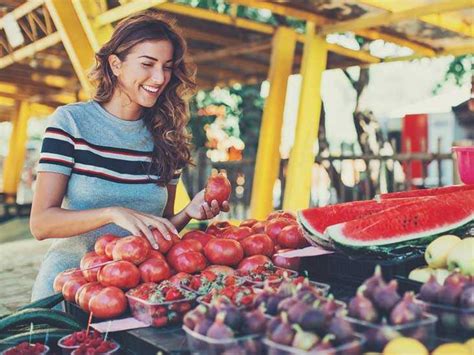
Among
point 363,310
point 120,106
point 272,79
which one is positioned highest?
point 272,79

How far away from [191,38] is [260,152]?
1.89 m

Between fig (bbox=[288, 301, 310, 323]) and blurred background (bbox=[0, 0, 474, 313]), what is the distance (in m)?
1.64

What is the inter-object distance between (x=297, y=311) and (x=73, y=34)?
5.29 metres

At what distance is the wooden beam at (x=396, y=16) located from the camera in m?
5.86

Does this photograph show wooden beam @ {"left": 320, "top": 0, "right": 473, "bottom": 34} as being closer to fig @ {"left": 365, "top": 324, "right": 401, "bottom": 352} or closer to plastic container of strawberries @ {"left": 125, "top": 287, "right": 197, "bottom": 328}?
plastic container of strawberries @ {"left": 125, "top": 287, "right": 197, "bottom": 328}

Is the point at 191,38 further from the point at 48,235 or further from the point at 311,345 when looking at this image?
the point at 311,345

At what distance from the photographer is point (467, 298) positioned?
1658 millimetres

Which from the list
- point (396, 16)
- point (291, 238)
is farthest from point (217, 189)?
point (396, 16)

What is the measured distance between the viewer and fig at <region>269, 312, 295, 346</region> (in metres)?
1.44

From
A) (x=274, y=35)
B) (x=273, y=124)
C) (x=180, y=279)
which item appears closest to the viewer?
(x=180, y=279)

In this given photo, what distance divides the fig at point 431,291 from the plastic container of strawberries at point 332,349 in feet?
1.16

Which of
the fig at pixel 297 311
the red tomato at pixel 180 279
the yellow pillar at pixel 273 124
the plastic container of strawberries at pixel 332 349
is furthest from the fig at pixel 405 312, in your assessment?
the yellow pillar at pixel 273 124

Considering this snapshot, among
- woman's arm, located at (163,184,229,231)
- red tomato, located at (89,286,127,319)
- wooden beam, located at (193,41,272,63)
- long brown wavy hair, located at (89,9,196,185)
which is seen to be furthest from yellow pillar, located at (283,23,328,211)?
red tomato, located at (89,286,127,319)

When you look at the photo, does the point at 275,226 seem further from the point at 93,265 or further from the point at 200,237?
the point at 93,265
